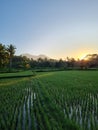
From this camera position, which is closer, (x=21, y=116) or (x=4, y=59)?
(x=21, y=116)

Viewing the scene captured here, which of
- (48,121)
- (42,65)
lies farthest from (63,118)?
(42,65)

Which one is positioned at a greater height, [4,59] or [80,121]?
[4,59]

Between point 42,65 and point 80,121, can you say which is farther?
point 42,65

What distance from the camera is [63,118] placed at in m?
8.02

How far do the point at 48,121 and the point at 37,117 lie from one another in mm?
921

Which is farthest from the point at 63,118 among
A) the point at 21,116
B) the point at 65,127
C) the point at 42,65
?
the point at 42,65

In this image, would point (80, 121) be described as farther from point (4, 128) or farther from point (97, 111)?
point (4, 128)

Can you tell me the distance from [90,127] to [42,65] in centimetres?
11535

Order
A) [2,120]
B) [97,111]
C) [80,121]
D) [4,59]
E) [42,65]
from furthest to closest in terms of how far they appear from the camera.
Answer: [42,65] < [4,59] < [97,111] < [2,120] < [80,121]

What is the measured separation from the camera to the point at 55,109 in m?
9.71

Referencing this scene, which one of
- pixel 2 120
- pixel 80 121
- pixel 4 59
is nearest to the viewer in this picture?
pixel 80 121

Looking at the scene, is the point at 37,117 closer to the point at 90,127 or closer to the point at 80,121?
the point at 80,121

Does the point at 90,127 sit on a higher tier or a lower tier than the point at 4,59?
lower

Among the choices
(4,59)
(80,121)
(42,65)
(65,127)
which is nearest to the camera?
(65,127)
